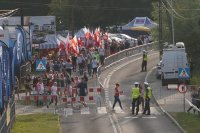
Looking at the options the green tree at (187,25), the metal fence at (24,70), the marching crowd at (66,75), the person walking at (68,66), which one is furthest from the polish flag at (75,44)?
the green tree at (187,25)

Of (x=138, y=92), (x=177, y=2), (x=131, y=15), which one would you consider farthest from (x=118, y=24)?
(x=138, y=92)

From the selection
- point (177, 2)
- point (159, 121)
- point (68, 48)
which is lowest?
point (159, 121)

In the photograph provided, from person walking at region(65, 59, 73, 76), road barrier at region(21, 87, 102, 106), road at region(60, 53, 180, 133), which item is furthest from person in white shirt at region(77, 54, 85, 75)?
road barrier at region(21, 87, 102, 106)

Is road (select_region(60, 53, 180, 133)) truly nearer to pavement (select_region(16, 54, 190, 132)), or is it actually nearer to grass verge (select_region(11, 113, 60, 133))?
pavement (select_region(16, 54, 190, 132))

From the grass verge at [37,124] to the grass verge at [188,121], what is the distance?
5.16 meters

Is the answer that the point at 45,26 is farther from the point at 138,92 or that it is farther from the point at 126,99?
the point at 138,92

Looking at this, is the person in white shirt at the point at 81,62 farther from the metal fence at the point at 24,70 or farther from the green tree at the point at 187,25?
the green tree at the point at 187,25

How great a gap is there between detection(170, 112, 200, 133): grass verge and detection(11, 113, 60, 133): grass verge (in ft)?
16.9

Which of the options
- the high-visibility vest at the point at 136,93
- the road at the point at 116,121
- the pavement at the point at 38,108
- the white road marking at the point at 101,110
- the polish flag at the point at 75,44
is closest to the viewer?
the road at the point at 116,121

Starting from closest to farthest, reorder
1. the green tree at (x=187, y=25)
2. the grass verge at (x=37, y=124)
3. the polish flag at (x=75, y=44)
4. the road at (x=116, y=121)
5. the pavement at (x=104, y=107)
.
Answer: the grass verge at (x=37, y=124) → the road at (x=116, y=121) → the pavement at (x=104, y=107) → the polish flag at (x=75, y=44) → the green tree at (x=187, y=25)

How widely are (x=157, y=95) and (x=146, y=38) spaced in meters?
36.0

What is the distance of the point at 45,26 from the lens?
64438 mm

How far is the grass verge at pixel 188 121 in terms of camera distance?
85.1 ft

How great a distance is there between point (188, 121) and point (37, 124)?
21.0ft
